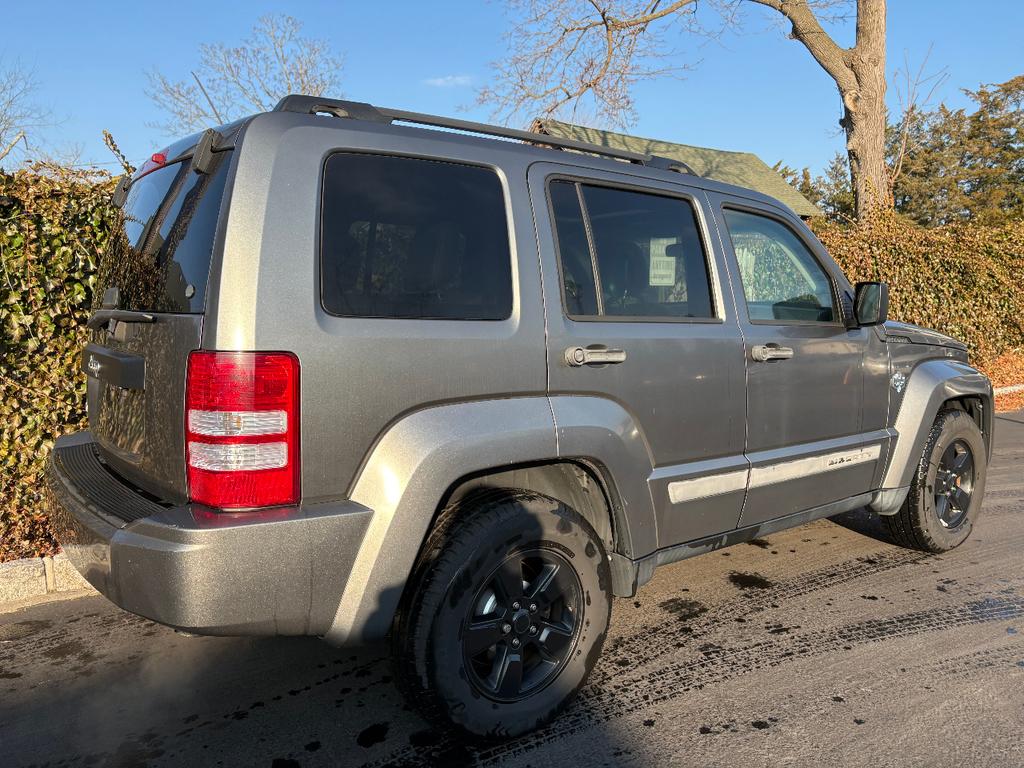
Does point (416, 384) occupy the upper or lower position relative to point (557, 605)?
upper

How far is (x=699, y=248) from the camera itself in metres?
3.23

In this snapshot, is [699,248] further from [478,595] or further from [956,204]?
[956,204]

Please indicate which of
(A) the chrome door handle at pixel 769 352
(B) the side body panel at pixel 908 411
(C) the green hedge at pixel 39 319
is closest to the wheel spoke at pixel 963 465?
(B) the side body panel at pixel 908 411

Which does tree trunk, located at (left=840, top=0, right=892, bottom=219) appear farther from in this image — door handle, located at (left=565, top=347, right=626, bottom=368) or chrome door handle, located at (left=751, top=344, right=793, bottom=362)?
door handle, located at (left=565, top=347, right=626, bottom=368)

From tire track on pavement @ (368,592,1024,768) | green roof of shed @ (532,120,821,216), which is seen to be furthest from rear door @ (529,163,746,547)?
green roof of shed @ (532,120,821,216)

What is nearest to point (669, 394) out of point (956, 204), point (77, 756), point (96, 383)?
point (96, 383)

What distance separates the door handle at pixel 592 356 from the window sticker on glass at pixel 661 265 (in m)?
0.46

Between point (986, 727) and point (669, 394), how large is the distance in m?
1.61

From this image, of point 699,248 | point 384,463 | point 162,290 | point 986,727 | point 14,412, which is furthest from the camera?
point 14,412

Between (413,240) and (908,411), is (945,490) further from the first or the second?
(413,240)

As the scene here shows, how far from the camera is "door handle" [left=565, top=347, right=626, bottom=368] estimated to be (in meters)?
2.60

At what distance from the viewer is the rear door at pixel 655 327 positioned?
267cm

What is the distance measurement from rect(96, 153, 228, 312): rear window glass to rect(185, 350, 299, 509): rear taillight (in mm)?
236

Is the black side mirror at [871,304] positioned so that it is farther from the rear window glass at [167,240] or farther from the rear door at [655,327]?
the rear window glass at [167,240]
